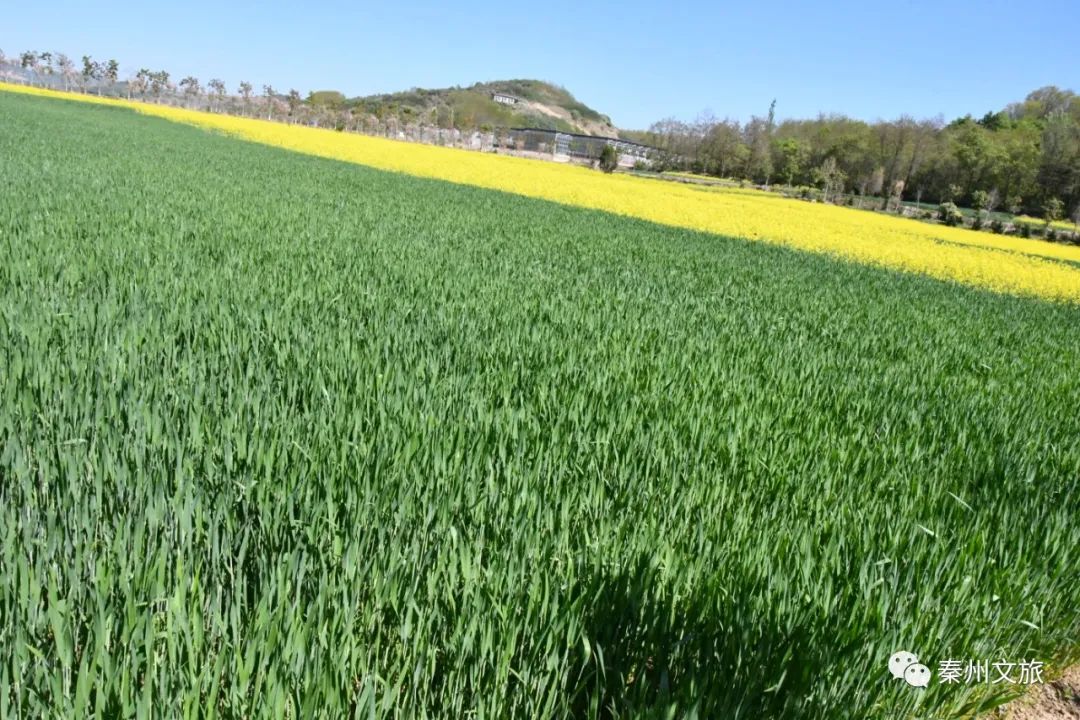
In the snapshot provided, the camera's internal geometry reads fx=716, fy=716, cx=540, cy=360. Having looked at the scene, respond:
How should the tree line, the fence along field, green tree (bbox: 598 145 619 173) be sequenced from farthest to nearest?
green tree (bbox: 598 145 619 173)
the tree line
the fence along field

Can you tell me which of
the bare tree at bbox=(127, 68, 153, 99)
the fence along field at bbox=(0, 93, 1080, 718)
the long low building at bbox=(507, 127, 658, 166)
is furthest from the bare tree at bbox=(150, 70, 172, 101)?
the fence along field at bbox=(0, 93, 1080, 718)

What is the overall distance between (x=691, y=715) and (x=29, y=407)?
2741mm

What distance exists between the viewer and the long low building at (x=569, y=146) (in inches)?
4033

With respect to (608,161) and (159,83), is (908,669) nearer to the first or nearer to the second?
(608,161)

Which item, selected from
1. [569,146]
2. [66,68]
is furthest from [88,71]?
[569,146]

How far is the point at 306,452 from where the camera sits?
2.71 m

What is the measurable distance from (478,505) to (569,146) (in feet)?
359

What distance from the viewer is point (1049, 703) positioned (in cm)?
263

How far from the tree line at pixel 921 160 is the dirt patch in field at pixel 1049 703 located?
5265cm

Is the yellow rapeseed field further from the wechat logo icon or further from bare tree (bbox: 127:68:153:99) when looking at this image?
→ bare tree (bbox: 127:68:153:99)

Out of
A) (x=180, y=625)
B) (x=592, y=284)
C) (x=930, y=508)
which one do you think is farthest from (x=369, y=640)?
(x=592, y=284)

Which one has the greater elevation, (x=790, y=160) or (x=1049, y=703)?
(x=790, y=160)

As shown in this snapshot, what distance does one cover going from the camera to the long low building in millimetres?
102438

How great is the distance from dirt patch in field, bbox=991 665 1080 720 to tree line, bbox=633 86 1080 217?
5265 cm
